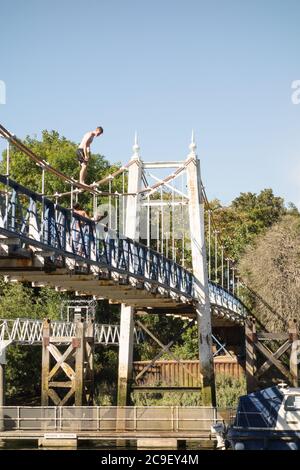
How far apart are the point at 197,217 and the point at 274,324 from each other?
14390 millimetres

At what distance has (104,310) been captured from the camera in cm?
6856

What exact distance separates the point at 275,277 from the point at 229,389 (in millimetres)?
6556

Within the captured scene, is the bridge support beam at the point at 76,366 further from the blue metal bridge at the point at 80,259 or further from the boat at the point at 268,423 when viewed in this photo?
the boat at the point at 268,423

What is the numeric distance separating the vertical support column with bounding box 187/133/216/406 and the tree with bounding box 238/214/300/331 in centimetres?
1343

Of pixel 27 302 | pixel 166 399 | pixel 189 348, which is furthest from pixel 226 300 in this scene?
pixel 27 302

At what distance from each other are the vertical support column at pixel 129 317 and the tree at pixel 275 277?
14668 mm

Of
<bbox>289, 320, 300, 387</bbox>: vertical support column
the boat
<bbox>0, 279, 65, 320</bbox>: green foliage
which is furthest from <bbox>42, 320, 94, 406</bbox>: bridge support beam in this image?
<bbox>0, 279, 65, 320</bbox>: green foliage

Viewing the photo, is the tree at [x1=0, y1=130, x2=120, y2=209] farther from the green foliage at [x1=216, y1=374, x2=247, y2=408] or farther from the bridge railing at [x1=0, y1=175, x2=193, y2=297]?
the bridge railing at [x1=0, y1=175, x2=193, y2=297]

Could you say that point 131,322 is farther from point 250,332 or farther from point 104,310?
point 104,310

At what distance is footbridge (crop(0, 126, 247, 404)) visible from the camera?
28891 millimetres

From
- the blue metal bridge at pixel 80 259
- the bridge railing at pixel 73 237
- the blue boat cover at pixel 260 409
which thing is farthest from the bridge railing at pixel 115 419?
the bridge railing at pixel 73 237

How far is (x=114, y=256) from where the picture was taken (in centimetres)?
3669

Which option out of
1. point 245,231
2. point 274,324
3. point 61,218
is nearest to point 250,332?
point 274,324

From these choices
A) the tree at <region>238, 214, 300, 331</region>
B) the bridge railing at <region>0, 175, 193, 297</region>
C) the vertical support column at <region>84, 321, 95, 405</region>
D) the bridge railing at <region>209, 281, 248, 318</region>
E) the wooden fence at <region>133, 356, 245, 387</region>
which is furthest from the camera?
the wooden fence at <region>133, 356, 245, 387</region>
